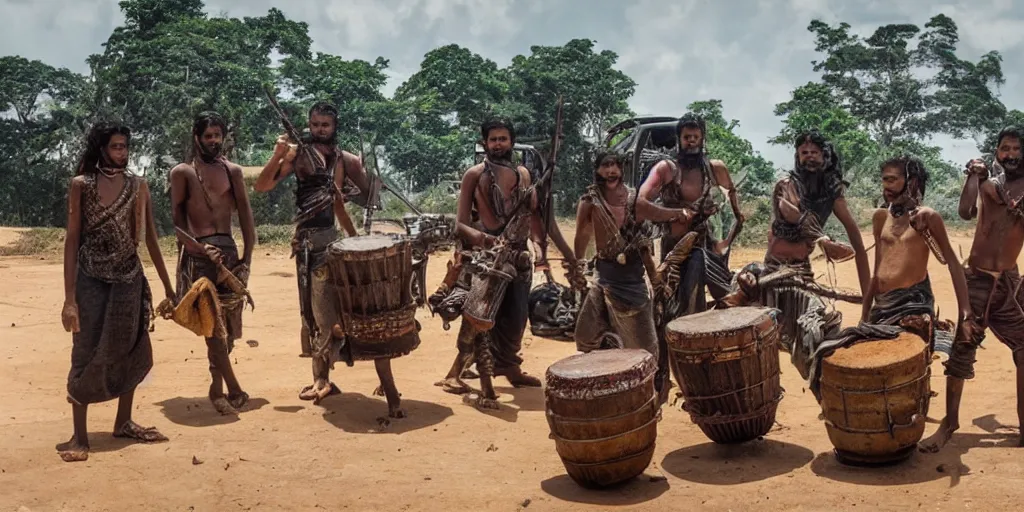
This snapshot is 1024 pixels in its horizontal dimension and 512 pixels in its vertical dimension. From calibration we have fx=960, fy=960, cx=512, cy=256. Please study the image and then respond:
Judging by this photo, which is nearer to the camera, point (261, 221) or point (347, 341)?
point (347, 341)

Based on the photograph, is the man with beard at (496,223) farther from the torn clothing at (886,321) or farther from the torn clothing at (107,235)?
the torn clothing at (107,235)

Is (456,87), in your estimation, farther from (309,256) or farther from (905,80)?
(309,256)

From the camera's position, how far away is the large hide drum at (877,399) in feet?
17.2

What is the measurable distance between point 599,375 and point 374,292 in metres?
2.21

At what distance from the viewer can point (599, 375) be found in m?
5.09

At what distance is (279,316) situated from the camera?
1188cm

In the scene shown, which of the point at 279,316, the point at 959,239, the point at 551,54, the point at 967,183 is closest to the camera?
the point at 967,183

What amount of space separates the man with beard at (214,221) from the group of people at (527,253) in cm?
1

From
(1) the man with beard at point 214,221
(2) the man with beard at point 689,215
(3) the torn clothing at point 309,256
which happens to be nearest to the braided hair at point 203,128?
(1) the man with beard at point 214,221

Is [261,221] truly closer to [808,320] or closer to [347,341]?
[347,341]

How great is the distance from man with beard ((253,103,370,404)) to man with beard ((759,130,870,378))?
3.24m

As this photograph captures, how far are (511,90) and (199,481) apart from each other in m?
31.5

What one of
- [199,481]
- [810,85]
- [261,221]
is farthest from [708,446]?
[810,85]

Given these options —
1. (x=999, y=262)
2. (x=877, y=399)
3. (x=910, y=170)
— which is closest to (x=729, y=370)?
(x=877, y=399)
